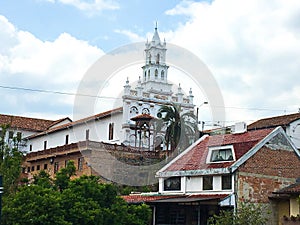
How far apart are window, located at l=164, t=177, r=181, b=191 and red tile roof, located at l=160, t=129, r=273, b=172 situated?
680 millimetres

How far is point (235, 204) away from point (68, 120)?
171ft

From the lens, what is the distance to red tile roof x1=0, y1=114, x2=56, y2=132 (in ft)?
253

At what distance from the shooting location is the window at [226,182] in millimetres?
32250

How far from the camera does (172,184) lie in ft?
120

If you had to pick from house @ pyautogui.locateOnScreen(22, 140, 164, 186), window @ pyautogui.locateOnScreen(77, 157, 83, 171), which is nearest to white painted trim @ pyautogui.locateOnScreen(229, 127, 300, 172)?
house @ pyautogui.locateOnScreen(22, 140, 164, 186)

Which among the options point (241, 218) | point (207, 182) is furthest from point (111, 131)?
point (241, 218)

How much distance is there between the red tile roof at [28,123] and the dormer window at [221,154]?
153ft

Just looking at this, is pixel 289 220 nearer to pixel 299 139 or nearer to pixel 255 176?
pixel 255 176

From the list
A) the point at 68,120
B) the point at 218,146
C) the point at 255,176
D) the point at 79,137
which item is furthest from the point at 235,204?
the point at 68,120

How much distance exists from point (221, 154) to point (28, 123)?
5126 cm

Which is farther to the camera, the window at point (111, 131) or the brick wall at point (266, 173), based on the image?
the window at point (111, 131)

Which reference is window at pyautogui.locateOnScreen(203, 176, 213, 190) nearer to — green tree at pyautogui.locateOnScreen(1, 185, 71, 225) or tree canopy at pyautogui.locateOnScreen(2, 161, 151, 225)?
tree canopy at pyautogui.locateOnScreen(2, 161, 151, 225)

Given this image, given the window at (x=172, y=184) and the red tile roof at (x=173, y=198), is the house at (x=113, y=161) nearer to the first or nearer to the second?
the window at (x=172, y=184)

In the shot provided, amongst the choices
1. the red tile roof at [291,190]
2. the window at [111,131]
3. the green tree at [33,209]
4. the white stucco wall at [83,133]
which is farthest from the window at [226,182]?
the window at [111,131]
